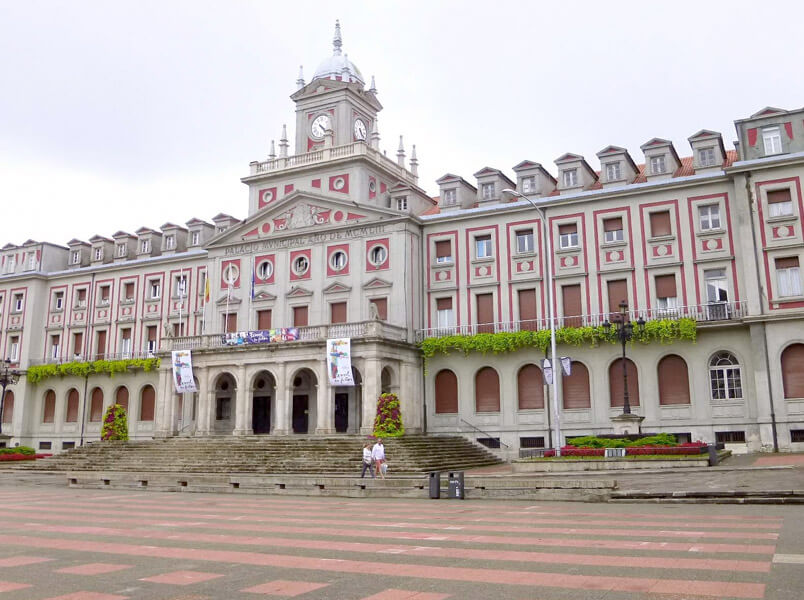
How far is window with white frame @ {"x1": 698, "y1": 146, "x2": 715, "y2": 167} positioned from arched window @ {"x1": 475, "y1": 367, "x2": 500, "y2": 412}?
48.9 feet

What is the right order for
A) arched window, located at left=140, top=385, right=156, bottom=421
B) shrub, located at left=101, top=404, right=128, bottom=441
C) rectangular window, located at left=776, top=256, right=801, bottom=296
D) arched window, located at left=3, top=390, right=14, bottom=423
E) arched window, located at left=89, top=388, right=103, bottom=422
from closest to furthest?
1. rectangular window, located at left=776, top=256, right=801, bottom=296
2. shrub, located at left=101, top=404, right=128, bottom=441
3. arched window, located at left=140, top=385, right=156, bottom=421
4. arched window, located at left=89, top=388, right=103, bottom=422
5. arched window, located at left=3, top=390, right=14, bottom=423

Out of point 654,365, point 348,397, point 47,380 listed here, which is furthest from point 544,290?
point 47,380

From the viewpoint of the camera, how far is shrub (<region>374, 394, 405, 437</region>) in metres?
34.5

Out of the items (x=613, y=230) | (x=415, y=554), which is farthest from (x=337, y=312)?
(x=415, y=554)

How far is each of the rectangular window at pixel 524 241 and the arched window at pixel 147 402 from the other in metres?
26.7

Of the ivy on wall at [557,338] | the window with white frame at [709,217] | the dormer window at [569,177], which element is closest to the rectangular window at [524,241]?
the dormer window at [569,177]

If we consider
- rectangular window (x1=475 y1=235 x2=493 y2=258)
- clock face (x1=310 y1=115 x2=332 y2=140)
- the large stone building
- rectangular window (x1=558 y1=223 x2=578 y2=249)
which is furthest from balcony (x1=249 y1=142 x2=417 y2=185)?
rectangular window (x1=558 y1=223 x2=578 y2=249)

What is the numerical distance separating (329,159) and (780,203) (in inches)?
966

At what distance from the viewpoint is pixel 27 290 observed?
55375 mm

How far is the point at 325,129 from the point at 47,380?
2775 cm

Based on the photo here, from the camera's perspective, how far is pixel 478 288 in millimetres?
39938

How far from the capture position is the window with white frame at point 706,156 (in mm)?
36312

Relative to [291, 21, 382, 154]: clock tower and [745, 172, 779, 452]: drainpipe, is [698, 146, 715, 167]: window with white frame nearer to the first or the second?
[745, 172, 779, 452]: drainpipe

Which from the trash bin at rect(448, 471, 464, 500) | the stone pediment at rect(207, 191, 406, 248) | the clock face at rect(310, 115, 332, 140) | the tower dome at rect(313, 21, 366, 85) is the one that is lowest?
the trash bin at rect(448, 471, 464, 500)
